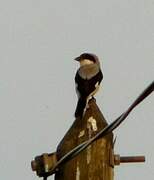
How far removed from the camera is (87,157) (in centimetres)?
299

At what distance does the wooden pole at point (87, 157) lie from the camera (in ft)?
9.78

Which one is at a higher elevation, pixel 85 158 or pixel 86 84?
pixel 86 84

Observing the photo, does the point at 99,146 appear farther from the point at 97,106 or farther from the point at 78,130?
the point at 97,106

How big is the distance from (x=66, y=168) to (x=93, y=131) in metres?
0.27

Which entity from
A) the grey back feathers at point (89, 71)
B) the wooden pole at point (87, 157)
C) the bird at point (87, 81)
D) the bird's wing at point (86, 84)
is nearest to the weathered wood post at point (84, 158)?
the wooden pole at point (87, 157)

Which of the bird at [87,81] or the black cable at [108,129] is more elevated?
the bird at [87,81]

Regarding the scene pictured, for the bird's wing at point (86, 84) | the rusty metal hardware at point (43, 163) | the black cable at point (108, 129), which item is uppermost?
the bird's wing at point (86, 84)

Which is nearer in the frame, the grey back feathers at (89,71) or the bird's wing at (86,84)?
the bird's wing at (86,84)

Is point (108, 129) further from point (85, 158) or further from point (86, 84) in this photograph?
point (86, 84)

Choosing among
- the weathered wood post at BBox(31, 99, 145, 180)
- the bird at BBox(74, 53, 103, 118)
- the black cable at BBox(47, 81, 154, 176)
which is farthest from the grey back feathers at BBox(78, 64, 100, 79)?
the black cable at BBox(47, 81, 154, 176)

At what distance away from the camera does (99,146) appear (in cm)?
303

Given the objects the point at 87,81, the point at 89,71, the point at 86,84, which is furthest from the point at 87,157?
the point at 89,71

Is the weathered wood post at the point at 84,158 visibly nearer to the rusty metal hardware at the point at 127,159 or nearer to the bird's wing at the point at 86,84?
the rusty metal hardware at the point at 127,159

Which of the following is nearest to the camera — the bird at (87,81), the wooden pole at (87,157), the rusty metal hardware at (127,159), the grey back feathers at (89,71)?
the wooden pole at (87,157)
